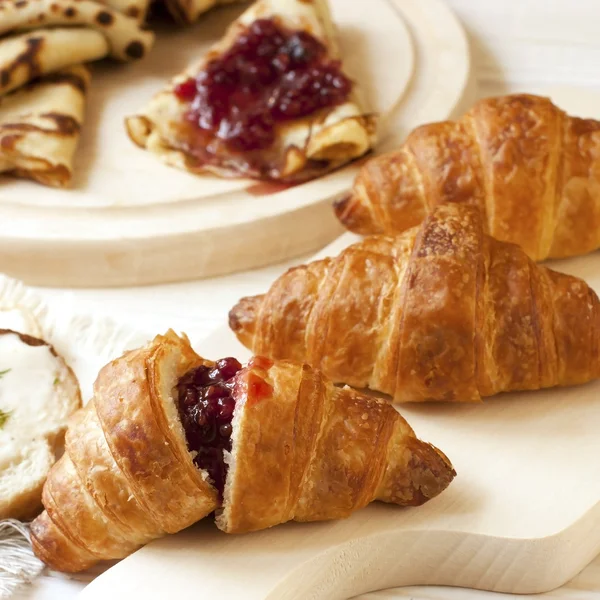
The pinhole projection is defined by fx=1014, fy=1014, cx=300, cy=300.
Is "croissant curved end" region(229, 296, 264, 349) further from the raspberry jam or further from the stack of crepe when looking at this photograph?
the stack of crepe

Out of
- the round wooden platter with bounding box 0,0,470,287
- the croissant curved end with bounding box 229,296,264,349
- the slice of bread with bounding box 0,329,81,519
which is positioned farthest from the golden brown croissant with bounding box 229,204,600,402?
the round wooden platter with bounding box 0,0,470,287

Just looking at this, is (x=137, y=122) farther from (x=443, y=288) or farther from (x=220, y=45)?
(x=443, y=288)

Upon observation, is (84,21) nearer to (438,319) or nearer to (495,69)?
(495,69)

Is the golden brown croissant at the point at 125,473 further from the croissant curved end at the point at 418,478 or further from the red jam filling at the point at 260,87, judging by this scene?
the red jam filling at the point at 260,87

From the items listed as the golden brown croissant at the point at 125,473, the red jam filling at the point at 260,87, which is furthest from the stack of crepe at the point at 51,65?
the golden brown croissant at the point at 125,473

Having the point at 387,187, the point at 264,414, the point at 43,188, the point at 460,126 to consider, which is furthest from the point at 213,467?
the point at 43,188
